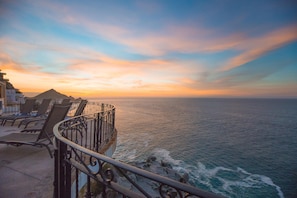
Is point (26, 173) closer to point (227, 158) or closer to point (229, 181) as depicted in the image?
point (229, 181)

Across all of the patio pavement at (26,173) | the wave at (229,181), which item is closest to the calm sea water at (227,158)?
the wave at (229,181)

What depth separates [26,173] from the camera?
9.64ft

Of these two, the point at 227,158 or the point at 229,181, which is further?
the point at 227,158

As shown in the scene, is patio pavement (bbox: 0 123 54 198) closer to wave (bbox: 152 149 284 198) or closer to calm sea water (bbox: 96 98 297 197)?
wave (bbox: 152 149 284 198)

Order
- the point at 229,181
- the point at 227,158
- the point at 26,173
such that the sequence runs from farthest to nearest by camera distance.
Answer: the point at 227,158
the point at 229,181
the point at 26,173

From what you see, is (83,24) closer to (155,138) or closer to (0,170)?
(0,170)

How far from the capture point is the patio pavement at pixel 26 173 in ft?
7.78

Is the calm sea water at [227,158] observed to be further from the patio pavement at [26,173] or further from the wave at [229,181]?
the patio pavement at [26,173]

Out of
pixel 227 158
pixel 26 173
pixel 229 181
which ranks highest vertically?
pixel 26 173

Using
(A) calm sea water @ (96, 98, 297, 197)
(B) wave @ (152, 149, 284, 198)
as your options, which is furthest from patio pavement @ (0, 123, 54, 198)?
(A) calm sea water @ (96, 98, 297, 197)

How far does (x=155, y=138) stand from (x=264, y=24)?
18731 mm

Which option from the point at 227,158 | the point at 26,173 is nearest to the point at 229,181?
the point at 227,158

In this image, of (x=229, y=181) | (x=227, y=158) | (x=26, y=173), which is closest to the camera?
(x=26, y=173)

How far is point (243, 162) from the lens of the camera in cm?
1745
